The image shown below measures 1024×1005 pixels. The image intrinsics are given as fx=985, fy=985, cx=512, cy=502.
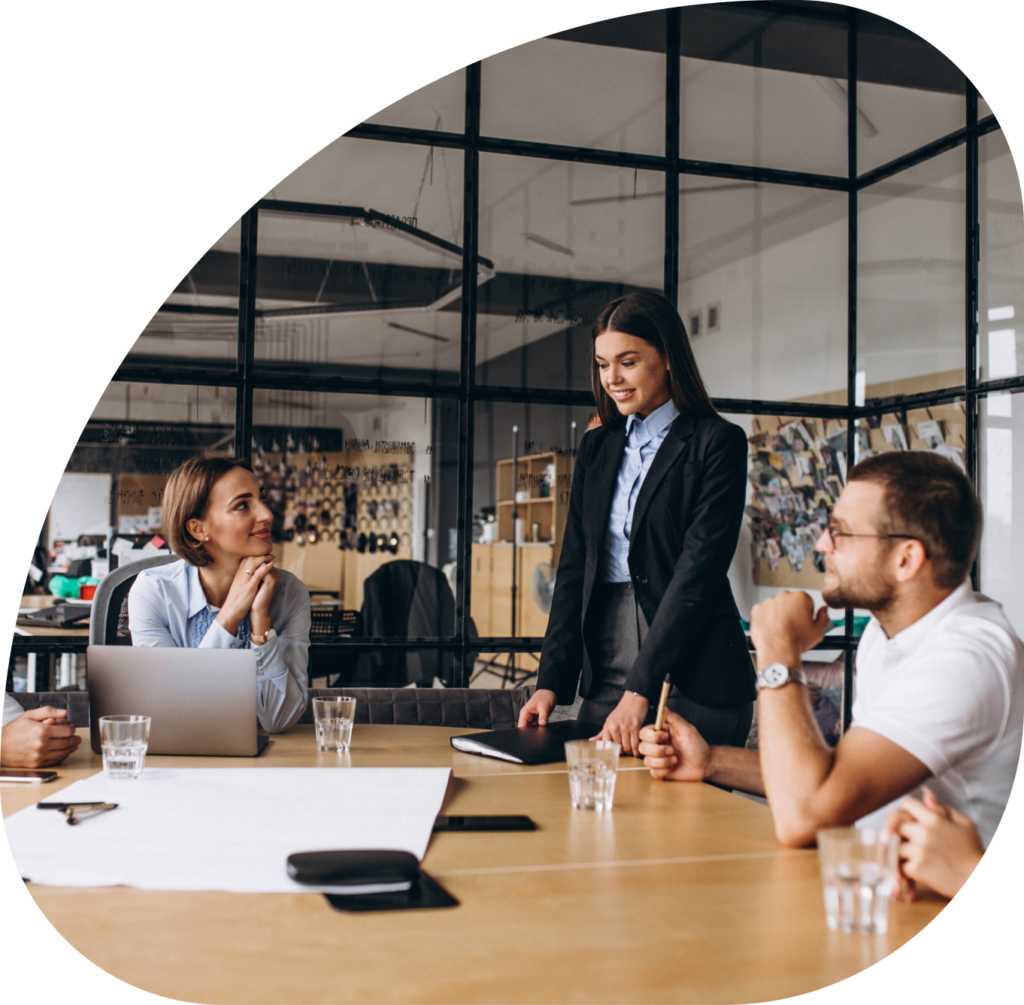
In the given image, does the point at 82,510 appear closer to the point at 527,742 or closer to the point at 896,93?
the point at 527,742

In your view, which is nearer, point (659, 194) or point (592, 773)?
point (592, 773)

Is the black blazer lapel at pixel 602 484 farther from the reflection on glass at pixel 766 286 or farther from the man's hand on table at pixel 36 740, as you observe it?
the reflection on glass at pixel 766 286

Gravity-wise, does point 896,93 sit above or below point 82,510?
above

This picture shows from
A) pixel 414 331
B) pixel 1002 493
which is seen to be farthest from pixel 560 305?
pixel 1002 493

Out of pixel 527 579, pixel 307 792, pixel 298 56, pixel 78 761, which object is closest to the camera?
pixel 298 56

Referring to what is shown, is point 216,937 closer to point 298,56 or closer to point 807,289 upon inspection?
point 298,56

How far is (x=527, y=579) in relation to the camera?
13.6ft

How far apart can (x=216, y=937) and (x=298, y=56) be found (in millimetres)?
1166

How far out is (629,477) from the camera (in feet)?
9.18

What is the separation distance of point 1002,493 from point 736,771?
294cm

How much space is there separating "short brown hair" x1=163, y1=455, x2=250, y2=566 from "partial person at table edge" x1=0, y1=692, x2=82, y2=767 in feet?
2.54

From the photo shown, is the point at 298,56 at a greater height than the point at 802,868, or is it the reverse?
the point at 298,56

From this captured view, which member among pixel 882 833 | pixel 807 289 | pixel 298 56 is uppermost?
pixel 807 289

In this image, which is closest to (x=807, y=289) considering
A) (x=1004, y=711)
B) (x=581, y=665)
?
(x=581, y=665)
